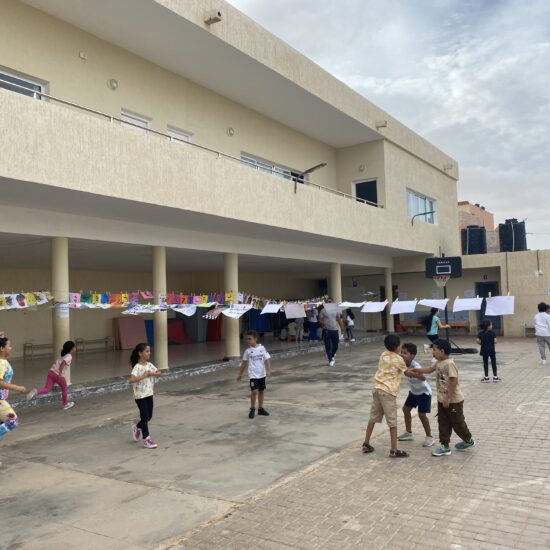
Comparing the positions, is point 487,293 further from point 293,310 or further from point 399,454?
point 399,454

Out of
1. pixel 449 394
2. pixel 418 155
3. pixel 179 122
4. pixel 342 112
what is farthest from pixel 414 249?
pixel 449 394

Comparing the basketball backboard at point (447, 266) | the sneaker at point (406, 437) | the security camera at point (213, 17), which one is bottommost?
the sneaker at point (406, 437)

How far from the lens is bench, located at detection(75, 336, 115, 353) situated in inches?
794

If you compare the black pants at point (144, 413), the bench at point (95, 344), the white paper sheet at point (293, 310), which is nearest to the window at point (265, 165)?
the white paper sheet at point (293, 310)

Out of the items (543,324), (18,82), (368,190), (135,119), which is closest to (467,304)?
(543,324)

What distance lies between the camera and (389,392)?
21.1 ft

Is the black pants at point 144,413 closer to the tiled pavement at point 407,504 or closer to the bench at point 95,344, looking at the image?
the tiled pavement at point 407,504

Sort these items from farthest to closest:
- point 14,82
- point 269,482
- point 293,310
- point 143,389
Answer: point 293,310 < point 14,82 < point 143,389 < point 269,482

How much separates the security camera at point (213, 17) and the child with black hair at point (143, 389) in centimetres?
854

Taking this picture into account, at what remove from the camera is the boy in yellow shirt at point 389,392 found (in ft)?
21.0

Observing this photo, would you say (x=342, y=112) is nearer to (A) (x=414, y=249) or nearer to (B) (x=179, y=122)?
(B) (x=179, y=122)

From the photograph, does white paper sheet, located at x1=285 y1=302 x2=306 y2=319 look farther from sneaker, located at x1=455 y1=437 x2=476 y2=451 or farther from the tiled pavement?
sneaker, located at x1=455 y1=437 x2=476 y2=451

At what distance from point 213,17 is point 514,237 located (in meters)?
24.9

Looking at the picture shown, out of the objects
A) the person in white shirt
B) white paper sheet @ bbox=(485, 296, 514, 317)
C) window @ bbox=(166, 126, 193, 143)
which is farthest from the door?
window @ bbox=(166, 126, 193, 143)
